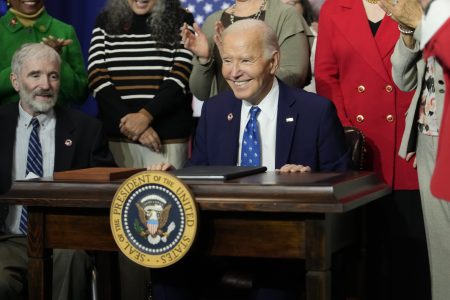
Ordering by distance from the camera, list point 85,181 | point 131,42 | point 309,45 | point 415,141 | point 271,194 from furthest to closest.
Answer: point 131,42 < point 309,45 < point 415,141 < point 85,181 < point 271,194

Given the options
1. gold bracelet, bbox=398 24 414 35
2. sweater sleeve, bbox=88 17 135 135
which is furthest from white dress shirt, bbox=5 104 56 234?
gold bracelet, bbox=398 24 414 35

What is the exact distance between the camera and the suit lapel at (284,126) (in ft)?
11.6

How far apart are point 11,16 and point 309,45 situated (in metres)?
1.67

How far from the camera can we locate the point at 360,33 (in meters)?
3.98

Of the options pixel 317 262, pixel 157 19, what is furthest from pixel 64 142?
pixel 317 262

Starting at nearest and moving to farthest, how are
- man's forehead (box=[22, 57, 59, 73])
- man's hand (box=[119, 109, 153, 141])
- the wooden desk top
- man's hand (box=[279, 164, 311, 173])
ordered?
the wooden desk top, man's hand (box=[279, 164, 311, 173]), man's forehead (box=[22, 57, 59, 73]), man's hand (box=[119, 109, 153, 141])

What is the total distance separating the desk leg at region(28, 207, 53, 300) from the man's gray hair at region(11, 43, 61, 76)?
54.6 inches

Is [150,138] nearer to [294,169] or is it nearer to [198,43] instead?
[198,43]

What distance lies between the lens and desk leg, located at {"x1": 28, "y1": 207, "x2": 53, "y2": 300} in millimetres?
3074

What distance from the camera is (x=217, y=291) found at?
335 centimetres

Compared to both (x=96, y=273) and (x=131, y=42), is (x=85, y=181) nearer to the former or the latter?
(x=96, y=273)

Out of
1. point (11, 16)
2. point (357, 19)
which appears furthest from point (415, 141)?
point (11, 16)

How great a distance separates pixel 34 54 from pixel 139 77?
22.7 inches

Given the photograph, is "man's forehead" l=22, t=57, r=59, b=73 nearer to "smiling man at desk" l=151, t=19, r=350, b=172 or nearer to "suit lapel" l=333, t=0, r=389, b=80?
"smiling man at desk" l=151, t=19, r=350, b=172
